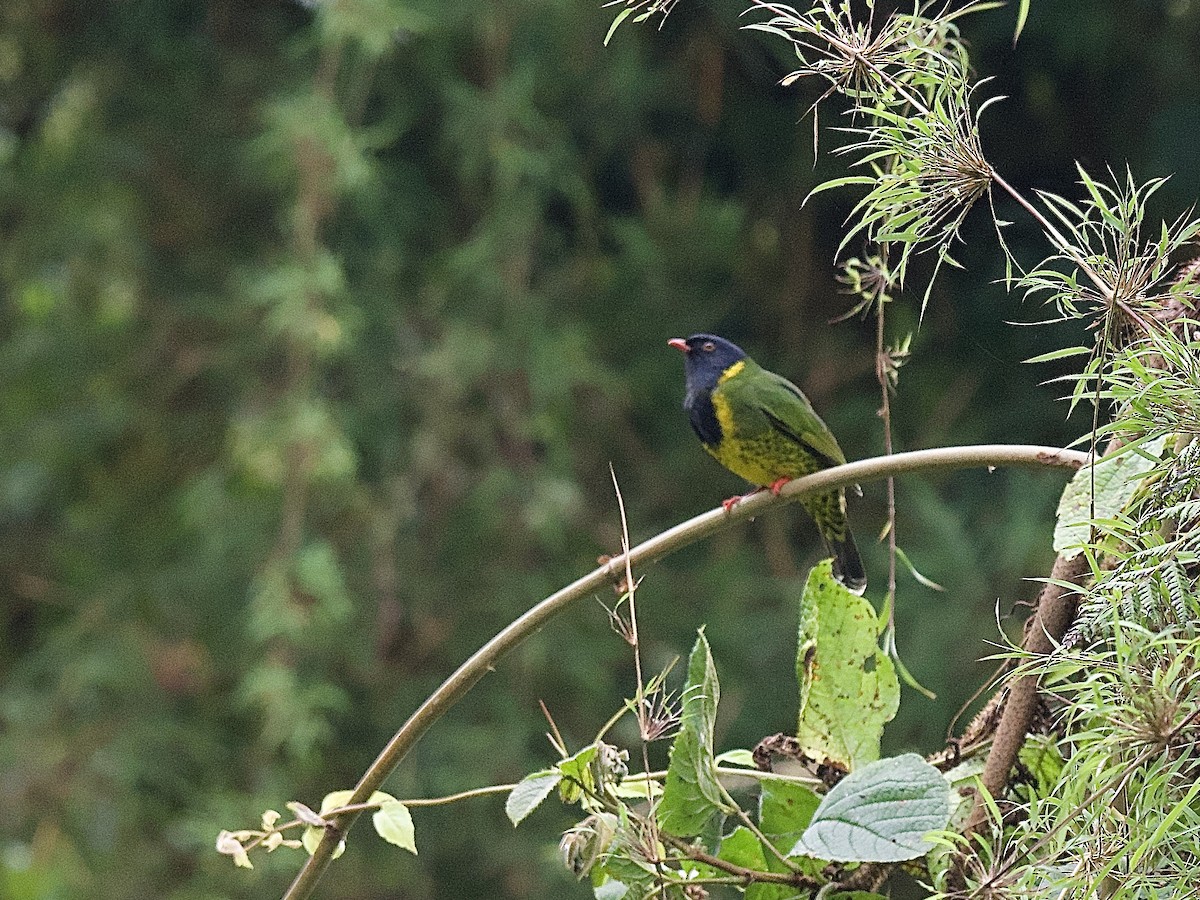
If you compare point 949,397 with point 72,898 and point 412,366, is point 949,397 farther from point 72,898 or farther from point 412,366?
point 72,898

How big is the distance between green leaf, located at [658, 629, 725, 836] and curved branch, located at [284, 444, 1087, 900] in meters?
0.05

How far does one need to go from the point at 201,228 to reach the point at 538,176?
984 mm

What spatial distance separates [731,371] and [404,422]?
1.59 m

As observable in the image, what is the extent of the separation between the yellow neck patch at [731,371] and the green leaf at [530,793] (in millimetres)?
992

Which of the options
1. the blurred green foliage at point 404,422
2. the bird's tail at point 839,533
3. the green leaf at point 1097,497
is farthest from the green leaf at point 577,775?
the blurred green foliage at point 404,422

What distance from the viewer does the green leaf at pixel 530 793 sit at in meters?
0.68

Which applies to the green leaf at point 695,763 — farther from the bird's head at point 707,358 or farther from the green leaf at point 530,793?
the bird's head at point 707,358

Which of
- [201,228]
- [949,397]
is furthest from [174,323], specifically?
[949,397]

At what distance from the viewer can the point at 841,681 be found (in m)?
0.78

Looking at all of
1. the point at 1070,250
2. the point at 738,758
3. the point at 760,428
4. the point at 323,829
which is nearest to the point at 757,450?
the point at 760,428

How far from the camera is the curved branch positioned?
0.68m

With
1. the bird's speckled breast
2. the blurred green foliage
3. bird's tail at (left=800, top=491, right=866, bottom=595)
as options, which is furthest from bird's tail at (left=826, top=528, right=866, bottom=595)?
the blurred green foliage

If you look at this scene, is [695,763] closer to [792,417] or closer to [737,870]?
[737,870]

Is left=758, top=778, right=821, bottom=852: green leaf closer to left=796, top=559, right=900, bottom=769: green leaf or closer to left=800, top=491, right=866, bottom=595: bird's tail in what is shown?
left=796, top=559, right=900, bottom=769: green leaf
